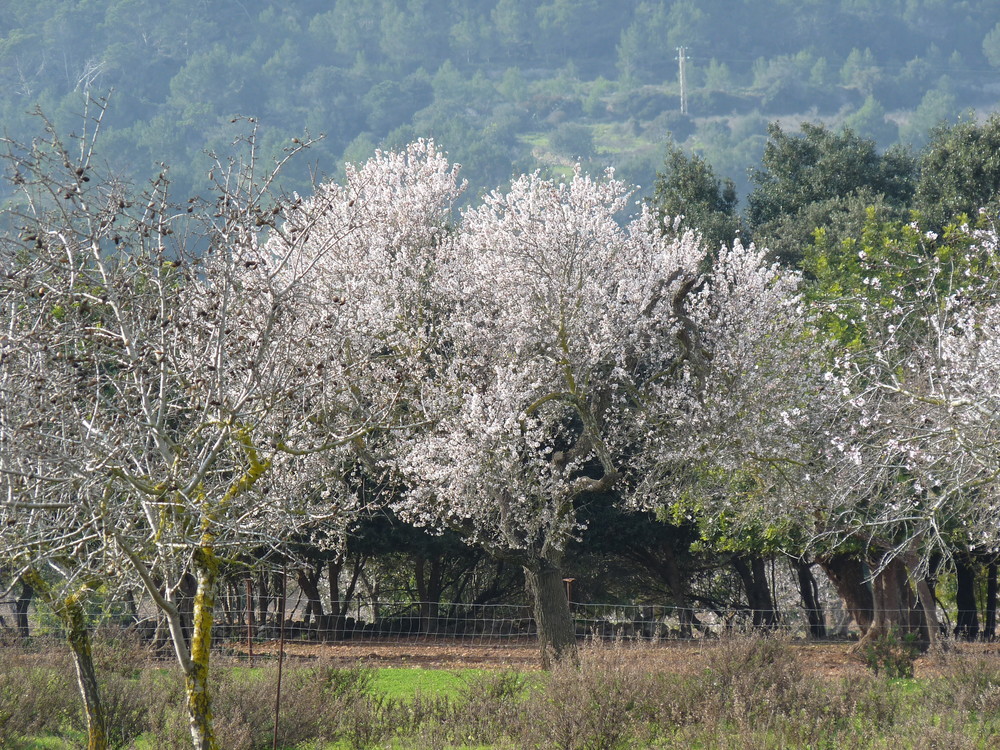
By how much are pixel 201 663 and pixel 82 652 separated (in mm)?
1676

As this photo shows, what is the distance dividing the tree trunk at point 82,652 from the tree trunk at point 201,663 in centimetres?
122

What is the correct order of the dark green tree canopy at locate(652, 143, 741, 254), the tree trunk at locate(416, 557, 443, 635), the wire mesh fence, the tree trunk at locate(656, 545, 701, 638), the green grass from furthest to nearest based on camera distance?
1. the dark green tree canopy at locate(652, 143, 741, 254)
2. the tree trunk at locate(416, 557, 443, 635)
3. the tree trunk at locate(656, 545, 701, 638)
4. the wire mesh fence
5. the green grass

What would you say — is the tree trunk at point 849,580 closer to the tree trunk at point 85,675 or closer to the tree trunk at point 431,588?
the tree trunk at point 431,588

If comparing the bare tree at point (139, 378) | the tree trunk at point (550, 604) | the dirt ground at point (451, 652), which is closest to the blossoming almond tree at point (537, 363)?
the tree trunk at point (550, 604)

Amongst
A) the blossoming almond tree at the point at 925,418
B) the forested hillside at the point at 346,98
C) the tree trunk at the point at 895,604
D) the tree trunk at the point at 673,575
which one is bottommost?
the tree trunk at the point at 895,604

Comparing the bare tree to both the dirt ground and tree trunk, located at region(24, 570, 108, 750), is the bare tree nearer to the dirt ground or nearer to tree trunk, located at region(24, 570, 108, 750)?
tree trunk, located at region(24, 570, 108, 750)

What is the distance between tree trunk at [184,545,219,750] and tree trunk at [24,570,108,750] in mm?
1224

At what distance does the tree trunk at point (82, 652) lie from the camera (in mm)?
8391

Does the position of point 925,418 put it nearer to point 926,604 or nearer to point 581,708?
point 581,708

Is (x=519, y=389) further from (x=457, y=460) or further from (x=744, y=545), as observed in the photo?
(x=744, y=545)

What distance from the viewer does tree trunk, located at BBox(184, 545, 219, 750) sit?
738cm

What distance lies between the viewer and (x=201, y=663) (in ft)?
24.7

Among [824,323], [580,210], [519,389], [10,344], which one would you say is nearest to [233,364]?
[10,344]

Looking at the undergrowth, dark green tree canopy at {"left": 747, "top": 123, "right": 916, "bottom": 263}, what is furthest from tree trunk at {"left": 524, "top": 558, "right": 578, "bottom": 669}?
dark green tree canopy at {"left": 747, "top": 123, "right": 916, "bottom": 263}
